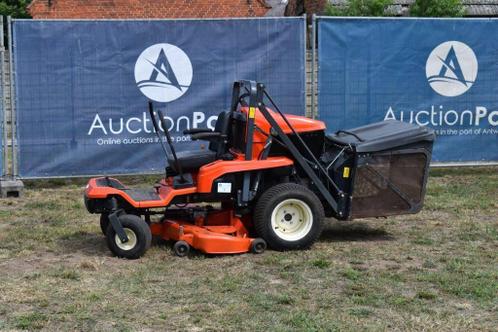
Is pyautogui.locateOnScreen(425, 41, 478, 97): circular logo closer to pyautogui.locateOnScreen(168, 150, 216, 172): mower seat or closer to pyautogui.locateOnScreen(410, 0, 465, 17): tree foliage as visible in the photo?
pyautogui.locateOnScreen(168, 150, 216, 172): mower seat

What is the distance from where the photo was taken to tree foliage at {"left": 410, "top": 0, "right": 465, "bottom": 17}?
18.9 m

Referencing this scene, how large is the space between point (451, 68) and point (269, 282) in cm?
614

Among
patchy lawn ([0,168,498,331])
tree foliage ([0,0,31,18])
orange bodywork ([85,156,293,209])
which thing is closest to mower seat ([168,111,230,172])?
orange bodywork ([85,156,293,209])

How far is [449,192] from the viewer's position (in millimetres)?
10312

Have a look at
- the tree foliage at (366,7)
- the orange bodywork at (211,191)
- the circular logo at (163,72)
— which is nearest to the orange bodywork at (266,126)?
the orange bodywork at (211,191)

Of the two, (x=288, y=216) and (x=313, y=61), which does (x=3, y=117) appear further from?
(x=288, y=216)

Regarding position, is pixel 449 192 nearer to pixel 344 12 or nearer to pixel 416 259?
pixel 416 259

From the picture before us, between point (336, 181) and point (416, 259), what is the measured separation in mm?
1010

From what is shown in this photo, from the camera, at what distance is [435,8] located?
1900 cm

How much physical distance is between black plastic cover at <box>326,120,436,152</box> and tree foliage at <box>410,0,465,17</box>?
39.2 ft

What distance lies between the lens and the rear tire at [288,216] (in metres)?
7.01

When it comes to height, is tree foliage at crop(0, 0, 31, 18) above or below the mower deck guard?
above

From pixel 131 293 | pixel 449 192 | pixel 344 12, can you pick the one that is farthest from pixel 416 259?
pixel 344 12

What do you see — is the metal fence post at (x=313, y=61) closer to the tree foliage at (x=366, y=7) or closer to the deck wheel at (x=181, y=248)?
the deck wheel at (x=181, y=248)
